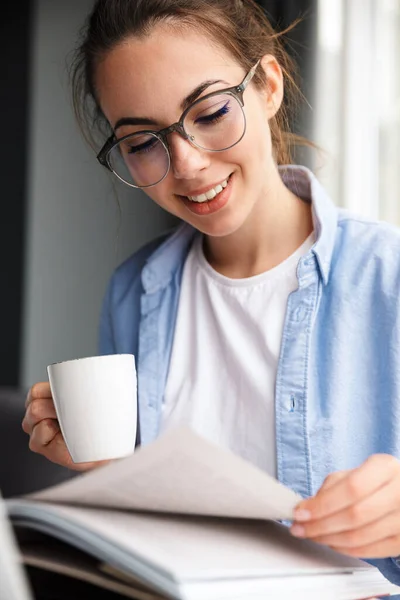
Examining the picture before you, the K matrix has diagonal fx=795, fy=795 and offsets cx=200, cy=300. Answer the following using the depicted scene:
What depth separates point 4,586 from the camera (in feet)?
1.57

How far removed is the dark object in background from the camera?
1.21 metres

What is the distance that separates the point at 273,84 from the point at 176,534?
0.95 m

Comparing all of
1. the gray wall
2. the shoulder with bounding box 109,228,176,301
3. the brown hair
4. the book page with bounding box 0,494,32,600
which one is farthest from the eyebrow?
the gray wall

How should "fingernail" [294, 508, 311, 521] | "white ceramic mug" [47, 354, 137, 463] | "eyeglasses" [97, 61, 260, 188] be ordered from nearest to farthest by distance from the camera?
"fingernail" [294, 508, 311, 521]
"white ceramic mug" [47, 354, 137, 463]
"eyeglasses" [97, 61, 260, 188]

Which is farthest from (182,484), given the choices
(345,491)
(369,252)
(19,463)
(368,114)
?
(368,114)

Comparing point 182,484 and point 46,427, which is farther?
point 46,427

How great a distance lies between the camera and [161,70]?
1161mm

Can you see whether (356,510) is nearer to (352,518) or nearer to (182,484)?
(352,518)

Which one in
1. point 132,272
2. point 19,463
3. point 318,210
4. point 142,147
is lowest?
point 19,463

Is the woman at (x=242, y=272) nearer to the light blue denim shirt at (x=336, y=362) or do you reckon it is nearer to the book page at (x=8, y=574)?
the light blue denim shirt at (x=336, y=362)

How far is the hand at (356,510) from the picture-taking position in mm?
655

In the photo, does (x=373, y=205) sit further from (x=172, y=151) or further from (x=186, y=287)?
(x=172, y=151)

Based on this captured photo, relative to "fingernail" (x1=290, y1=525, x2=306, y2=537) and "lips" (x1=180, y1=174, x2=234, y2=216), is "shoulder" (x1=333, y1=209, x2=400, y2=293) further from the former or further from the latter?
"fingernail" (x1=290, y1=525, x2=306, y2=537)

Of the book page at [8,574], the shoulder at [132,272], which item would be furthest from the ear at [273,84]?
the book page at [8,574]
